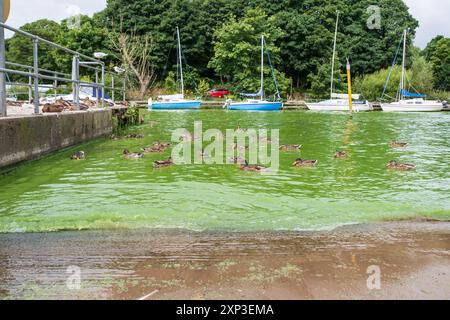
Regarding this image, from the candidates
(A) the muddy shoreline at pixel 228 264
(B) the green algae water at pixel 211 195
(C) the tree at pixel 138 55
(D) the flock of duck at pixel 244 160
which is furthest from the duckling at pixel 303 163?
(C) the tree at pixel 138 55

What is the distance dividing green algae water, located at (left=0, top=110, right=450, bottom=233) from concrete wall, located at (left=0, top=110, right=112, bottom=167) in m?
0.26

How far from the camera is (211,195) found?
730cm

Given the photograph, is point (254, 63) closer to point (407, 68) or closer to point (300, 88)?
point (300, 88)

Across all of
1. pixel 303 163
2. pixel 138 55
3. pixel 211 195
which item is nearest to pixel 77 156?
pixel 211 195

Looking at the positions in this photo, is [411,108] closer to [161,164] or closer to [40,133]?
[161,164]

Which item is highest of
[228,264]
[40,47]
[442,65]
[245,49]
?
[40,47]

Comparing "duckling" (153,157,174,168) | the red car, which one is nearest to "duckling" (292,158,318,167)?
"duckling" (153,157,174,168)

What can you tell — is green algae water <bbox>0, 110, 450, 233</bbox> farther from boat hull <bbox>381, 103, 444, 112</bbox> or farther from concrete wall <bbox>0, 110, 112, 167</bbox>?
boat hull <bbox>381, 103, 444, 112</bbox>

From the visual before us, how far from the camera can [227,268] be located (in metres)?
4.05

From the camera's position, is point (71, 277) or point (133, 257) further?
point (133, 257)

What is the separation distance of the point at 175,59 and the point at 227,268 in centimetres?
5572

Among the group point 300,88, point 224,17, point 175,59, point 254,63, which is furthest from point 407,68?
point 175,59

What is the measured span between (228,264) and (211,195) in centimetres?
318
